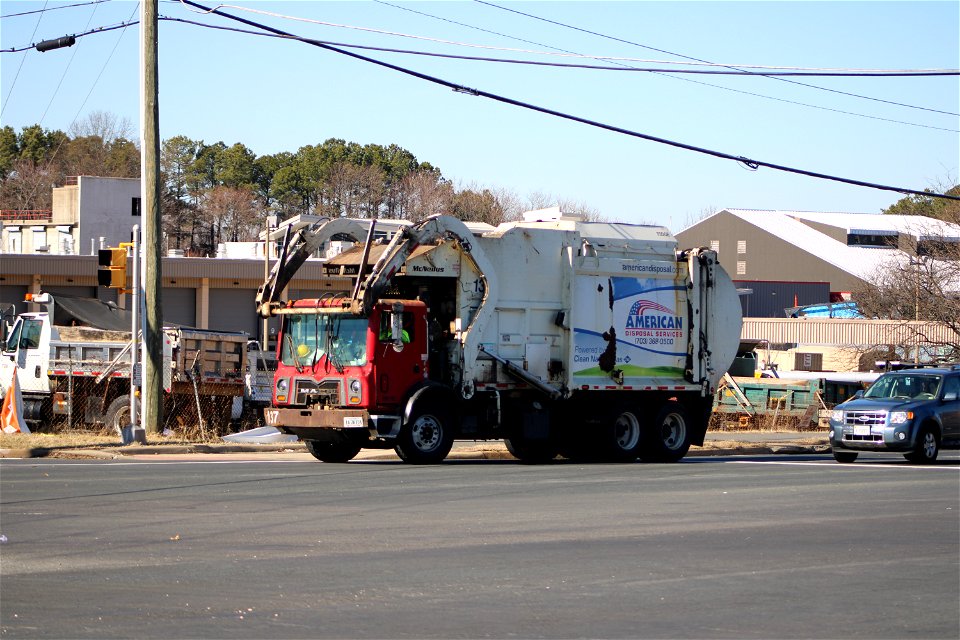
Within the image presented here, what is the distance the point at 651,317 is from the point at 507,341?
314 centimetres

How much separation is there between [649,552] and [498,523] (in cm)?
215

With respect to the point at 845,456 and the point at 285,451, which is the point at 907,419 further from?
the point at 285,451

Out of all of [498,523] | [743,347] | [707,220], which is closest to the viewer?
[498,523]

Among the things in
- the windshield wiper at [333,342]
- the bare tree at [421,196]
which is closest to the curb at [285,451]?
the windshield wiper at [333,342]

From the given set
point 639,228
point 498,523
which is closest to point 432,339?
point 639,228

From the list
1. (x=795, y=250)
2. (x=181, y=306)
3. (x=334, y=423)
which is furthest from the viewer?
→ (x=795, y=250)

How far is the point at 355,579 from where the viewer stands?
9.38 meters

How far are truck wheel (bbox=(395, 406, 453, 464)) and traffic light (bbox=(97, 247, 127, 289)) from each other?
650cm

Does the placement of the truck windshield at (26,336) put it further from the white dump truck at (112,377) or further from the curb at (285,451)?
the curb at (285,451)

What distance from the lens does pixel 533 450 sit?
21.8 m

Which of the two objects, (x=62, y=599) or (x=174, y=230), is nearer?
(x=62, y=599)

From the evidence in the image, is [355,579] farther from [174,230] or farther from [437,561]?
[174,230]

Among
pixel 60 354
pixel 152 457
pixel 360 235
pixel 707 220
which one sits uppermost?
pixel 707 220

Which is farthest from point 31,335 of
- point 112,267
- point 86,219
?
point 86,219
